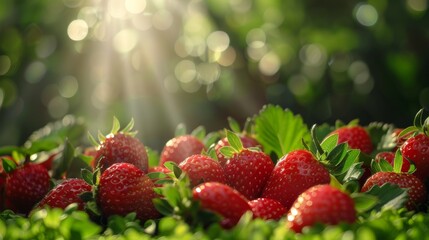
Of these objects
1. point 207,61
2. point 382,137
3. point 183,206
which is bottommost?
point 207,61

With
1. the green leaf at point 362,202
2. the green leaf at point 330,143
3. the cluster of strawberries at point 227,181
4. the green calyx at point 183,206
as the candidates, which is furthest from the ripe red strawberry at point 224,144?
the green leaf at point 362,202

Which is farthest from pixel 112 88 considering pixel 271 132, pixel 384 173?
pixel 384 173

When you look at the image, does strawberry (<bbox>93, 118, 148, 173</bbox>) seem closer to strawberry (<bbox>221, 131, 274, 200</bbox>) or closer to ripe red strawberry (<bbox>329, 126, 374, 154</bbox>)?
strawberry (<bbox>221, 131, 274, 200</bbox>)

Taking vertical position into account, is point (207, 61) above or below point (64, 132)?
below

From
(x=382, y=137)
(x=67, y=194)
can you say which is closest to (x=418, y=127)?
(x=382, y=137)

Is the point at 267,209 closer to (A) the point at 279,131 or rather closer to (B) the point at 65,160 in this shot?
(A) the point at 279,131

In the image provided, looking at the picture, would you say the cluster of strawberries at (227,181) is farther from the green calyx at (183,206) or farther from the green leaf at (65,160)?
the green leaf at (65,160)
